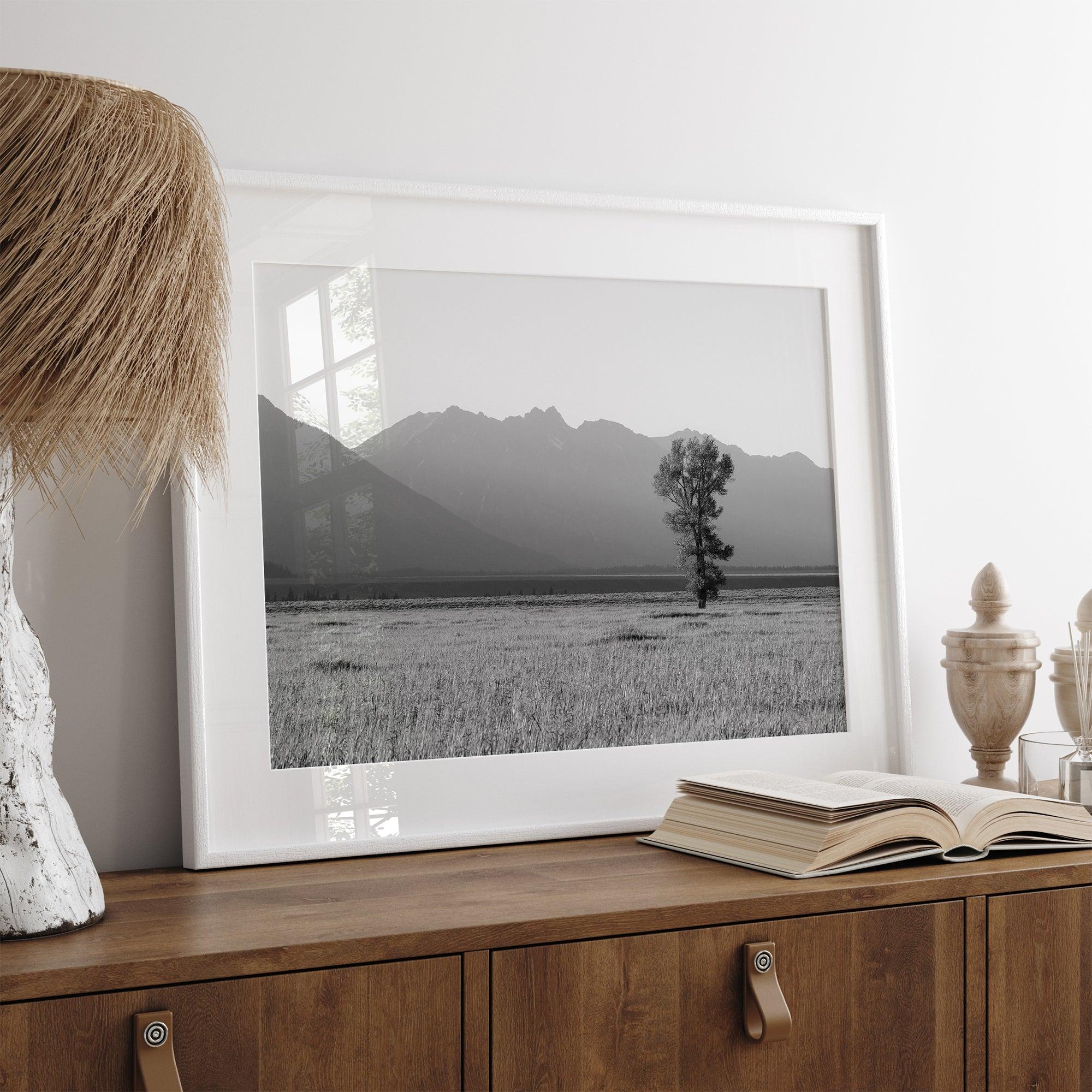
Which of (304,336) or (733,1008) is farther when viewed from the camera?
(304,336)

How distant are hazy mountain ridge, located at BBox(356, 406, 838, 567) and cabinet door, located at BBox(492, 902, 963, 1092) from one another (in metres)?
0.53

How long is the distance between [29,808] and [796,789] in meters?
0.79

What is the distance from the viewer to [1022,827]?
1193 millimetres

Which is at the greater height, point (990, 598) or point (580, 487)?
point (580, 487)

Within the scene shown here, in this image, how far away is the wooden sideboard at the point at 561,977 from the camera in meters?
0.89

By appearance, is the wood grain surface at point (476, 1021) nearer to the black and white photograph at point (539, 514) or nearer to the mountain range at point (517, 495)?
the black and white photograph at point (539, 514)

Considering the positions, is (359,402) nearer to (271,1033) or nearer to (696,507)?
(696,507)

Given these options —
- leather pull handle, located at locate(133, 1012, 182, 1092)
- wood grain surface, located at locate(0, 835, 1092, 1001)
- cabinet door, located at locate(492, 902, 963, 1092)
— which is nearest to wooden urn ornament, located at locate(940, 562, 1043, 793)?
wood grain surface, located at locate(0, 835, 1092, 1001)

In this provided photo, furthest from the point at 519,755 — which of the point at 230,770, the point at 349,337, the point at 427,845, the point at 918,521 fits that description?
the point at 918,521

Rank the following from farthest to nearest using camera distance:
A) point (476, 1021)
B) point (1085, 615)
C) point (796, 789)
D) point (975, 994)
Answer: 1. point (1085, 615)
2. point (796, 789)
3. point (975, 994)
4. point (476, 1021)

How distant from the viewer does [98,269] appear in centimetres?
87

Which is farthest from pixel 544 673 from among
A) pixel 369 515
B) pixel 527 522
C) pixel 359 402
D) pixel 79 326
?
pixel 79 326

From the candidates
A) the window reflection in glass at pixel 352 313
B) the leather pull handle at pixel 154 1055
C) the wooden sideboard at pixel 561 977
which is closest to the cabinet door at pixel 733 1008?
the wooden sideboard at pixel 561 977

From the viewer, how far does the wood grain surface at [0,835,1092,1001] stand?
900 mm
